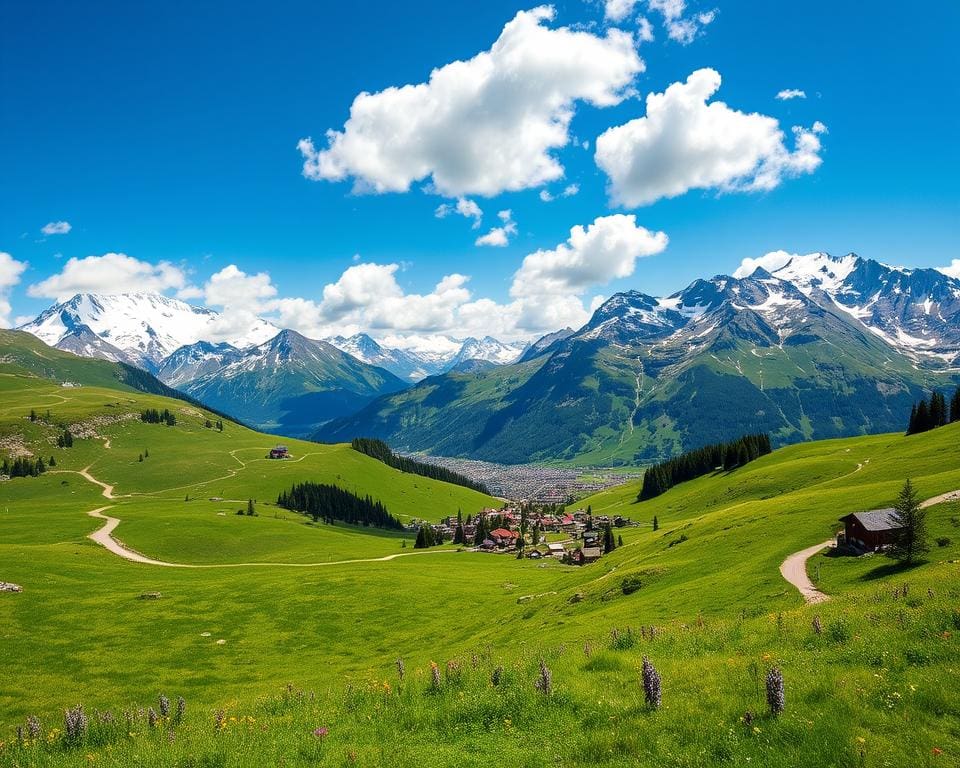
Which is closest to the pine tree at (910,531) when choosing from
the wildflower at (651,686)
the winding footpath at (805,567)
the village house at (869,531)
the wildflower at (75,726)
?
the village house at (869,531)

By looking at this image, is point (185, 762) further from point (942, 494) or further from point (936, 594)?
point (942, 494)

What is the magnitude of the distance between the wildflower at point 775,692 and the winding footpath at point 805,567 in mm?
26584

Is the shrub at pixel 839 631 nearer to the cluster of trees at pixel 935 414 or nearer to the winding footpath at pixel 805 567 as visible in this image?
the winding footpath at pixel 805 567

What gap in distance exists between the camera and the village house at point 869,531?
42906mm

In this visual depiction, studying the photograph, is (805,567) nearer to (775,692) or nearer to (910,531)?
(910,531)

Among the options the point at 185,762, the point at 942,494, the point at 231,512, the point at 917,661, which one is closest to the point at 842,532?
the point at 942,494

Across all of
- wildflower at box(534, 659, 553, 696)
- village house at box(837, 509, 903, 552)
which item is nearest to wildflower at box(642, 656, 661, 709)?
wildflower at box(534, 659, 553, 696)

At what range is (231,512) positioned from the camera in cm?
15775

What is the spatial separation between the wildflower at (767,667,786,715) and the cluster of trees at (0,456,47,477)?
242963mm

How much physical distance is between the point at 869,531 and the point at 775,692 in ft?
142

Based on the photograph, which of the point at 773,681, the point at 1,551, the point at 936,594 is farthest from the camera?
the point at 1,551

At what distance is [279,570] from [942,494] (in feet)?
323

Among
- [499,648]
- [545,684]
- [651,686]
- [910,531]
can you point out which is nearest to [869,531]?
[910,531]

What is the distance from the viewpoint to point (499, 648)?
39.8m
